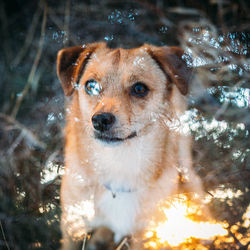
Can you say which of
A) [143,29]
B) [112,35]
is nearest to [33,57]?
[112,35]

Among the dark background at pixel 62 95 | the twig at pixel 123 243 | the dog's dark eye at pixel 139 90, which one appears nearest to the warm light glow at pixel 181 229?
the dark background at pixel 62 95

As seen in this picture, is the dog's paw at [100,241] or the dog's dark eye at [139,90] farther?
the dog's dark eye at [139,90]

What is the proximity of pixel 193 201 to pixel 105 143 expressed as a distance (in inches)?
19.9

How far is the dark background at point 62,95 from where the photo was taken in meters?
0.82

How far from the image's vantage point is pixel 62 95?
39.1 inches

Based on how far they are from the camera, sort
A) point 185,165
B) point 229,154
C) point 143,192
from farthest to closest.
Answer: point 143,192 < point 185,165 < point 229,154

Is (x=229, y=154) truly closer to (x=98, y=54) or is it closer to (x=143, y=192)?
(x=143, y=192)

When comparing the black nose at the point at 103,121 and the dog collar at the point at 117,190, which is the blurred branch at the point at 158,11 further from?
the dog collar at the point at 117,190

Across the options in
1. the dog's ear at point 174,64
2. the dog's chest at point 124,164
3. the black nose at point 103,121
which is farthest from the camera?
the dog's chest at point 124,164

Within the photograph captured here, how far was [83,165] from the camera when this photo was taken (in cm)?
107

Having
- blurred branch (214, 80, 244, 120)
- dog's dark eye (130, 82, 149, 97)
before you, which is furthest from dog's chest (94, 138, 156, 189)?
blurred branch (214, 80, 244, 120)

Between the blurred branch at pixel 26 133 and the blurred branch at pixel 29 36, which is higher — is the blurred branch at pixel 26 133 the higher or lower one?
the lower one

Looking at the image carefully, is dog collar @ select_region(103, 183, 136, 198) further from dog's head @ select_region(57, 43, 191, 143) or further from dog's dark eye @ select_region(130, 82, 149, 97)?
dog's dark eye @ select_region(130, 82, 149, 97)

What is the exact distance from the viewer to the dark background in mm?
823
